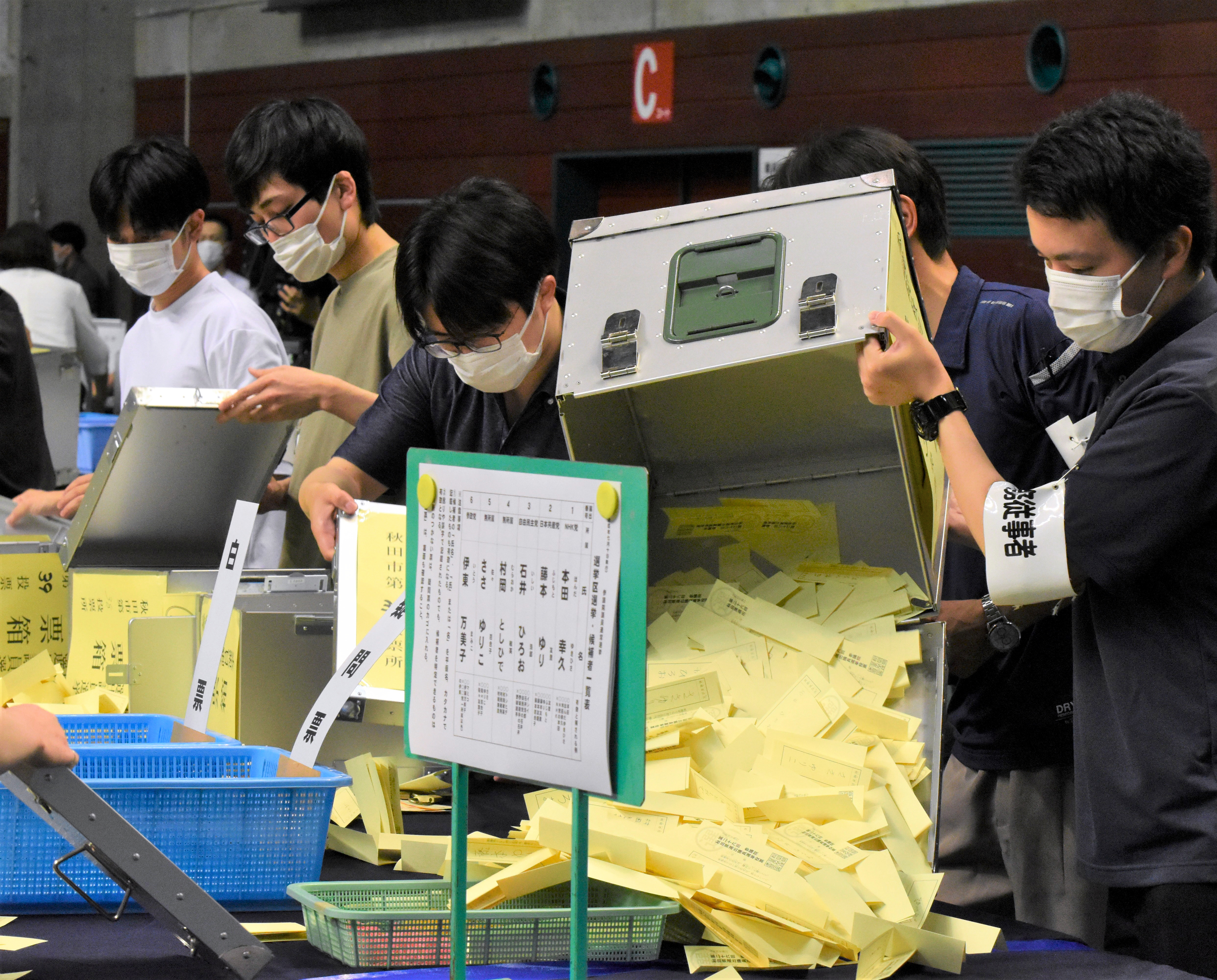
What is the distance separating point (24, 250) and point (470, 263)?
575 centimetres

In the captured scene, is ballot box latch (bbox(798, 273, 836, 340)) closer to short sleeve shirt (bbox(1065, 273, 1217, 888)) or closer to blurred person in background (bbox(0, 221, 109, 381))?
short sleeve shirt (bbox(1065, 273, 1217, 888))

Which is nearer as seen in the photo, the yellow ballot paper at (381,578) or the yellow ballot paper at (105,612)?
the yellow ballot paper at (381,578)

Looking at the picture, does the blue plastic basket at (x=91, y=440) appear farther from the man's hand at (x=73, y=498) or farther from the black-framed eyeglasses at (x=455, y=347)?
the black-framed eyeglasses at (x=455, y=347)

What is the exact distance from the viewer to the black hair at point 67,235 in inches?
384

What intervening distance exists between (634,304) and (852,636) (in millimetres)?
516

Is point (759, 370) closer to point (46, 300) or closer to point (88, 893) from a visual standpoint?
point (88, 893)

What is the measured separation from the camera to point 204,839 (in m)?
1.58

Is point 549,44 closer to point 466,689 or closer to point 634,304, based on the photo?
point 634,304

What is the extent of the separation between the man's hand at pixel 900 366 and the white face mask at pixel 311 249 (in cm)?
140

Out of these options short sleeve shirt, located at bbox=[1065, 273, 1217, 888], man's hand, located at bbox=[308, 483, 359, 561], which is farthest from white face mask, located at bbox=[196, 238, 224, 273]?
short sleeve shirt, located at bbox=[1065, 273, 1217, 888]

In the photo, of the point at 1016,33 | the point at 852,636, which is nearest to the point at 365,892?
the point at 852,636

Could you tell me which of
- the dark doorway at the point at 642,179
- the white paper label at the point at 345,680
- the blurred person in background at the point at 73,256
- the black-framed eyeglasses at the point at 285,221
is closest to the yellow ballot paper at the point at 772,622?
the white paper label at the point at 345,680

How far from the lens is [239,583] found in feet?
6.81

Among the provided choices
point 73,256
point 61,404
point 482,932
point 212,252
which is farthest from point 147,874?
point 73,256
